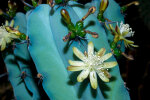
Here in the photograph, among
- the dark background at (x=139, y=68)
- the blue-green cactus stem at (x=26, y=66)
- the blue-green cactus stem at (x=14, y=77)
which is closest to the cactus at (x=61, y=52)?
the blue-green cactus stem at (x=26, y=66)

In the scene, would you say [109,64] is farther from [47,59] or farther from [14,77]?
[14,77]

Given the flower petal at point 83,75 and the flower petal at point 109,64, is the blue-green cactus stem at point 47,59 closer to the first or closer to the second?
the flower petal at point 83,75

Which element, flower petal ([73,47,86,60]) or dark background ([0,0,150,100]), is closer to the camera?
flower petal ([73,47,86,60])

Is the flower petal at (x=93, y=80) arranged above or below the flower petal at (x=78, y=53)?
below

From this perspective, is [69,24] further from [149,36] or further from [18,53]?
[149,36]

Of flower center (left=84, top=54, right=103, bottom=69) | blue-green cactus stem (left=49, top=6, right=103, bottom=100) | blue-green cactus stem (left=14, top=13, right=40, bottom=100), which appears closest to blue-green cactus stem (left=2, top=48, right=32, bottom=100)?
blue-green cactus stem (left=14, top=13, right=40, bottom=100)

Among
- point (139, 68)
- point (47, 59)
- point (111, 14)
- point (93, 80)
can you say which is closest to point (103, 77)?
point (93, 80)

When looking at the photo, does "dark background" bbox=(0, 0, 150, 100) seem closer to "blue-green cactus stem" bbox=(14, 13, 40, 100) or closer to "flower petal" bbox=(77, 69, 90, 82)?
"blue-green cactus stem" bbox=(14, 13, 40, 100)

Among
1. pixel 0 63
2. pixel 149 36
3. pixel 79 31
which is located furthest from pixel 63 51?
pixel 149 36
